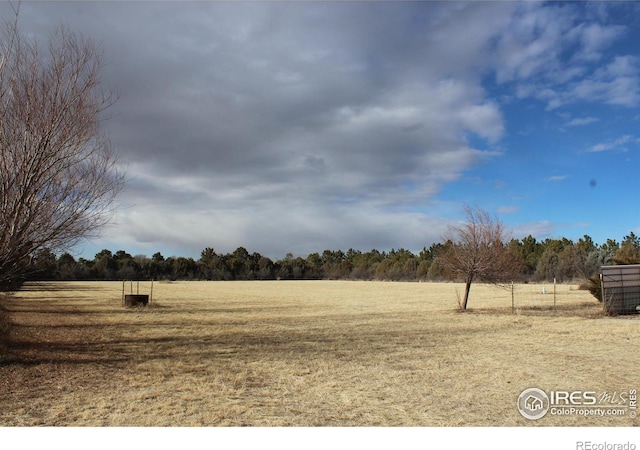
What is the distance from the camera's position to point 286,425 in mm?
6047

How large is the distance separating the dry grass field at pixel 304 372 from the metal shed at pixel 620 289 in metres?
4.05

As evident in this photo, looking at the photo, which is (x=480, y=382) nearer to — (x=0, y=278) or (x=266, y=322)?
(x=0, y=278)

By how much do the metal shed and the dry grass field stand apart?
13.3 feet

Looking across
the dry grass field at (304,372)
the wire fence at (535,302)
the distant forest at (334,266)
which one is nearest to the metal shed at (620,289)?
the wire fence at (535,302)

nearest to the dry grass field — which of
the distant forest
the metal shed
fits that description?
the metal shed

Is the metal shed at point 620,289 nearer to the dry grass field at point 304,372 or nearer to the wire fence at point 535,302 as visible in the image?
the wire fence at point 535,302

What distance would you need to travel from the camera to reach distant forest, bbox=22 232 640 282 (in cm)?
8038

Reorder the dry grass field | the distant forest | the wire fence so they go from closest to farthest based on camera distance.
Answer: the dry grass field → the wire fence → the distant forest

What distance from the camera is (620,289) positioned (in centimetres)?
2192

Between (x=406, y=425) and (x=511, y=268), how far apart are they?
19.2 meters

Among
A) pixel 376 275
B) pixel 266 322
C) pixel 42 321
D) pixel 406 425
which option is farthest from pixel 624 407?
pixel 376 275

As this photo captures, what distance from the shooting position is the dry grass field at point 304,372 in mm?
6477

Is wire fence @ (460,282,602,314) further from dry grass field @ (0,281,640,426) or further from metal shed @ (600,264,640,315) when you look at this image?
dry grass field @ (0,281,640,426)

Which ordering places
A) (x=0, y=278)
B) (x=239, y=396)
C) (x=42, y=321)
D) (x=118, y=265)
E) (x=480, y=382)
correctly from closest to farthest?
(x=239, y=396) < (x=480, y=382) < (x=0, y=278) < (x=42, y=321) < (x=118, y=265)
